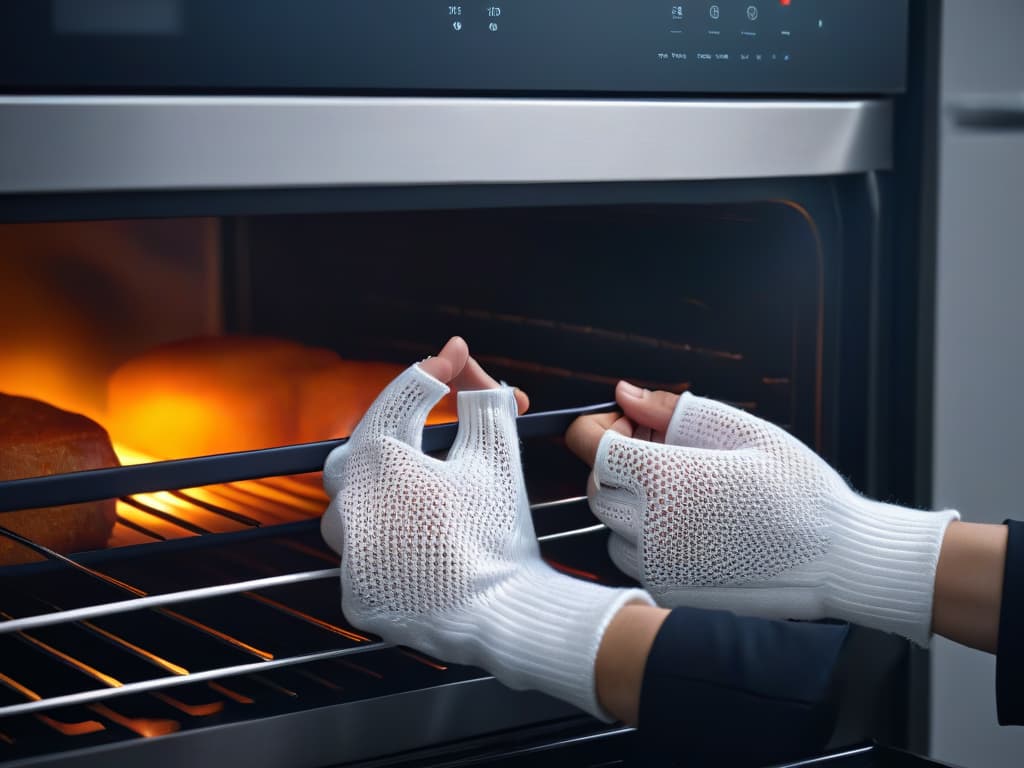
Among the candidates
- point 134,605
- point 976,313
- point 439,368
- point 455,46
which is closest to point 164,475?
point 134,605

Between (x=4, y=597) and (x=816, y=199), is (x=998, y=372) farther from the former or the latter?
(x=4, y=597)

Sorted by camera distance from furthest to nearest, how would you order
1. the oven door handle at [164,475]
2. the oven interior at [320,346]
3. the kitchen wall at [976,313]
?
1. the kitchen wall at [976,313]
2. the oven interior at [320,346]
3. the oven door handle at [164,475]

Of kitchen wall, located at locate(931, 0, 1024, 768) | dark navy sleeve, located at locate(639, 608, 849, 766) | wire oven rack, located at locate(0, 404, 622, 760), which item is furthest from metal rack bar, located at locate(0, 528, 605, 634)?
kitchen wall, located at locate(931, 0, 1024, 768)

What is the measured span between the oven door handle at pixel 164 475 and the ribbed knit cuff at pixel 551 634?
4.8 inches

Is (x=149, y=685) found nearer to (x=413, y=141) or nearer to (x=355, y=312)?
(x=413, y=141)

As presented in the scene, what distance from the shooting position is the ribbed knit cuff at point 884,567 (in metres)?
0.75

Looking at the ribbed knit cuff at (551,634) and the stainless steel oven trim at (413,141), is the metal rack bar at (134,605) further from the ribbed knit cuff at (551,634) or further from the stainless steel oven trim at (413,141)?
the stainless steel oven trim at (413,141)

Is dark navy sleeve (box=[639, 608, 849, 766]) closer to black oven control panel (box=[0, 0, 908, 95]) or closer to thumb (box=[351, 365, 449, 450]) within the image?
thumb (box=[351, 365, 449, 450])

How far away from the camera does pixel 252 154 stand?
66cm

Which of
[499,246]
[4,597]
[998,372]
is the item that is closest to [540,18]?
[499,246]

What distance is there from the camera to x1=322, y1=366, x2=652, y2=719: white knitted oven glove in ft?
2.18

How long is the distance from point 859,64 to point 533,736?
0.53 m

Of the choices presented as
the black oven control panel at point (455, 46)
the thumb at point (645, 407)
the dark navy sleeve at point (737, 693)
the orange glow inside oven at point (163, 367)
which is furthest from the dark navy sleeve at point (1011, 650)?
the orange glow inside oven at point (163, 367)

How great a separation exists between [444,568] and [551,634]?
7 centimetres
